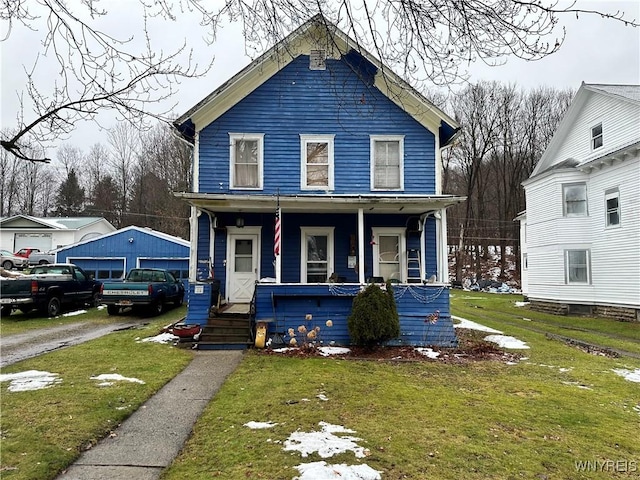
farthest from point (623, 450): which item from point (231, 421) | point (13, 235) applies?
point (13, 235)

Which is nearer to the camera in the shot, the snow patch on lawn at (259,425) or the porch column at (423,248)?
the snow patch on lawn at (259,425)

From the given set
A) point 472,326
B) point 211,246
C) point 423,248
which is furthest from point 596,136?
point 211,246

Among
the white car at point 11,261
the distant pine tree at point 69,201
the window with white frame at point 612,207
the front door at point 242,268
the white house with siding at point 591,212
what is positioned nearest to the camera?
the front door at point 242,268

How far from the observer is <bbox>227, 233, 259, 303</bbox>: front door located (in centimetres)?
1243

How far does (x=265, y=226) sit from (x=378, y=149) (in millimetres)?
4230

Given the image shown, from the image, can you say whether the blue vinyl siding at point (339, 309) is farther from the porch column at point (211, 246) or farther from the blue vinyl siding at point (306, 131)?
the blue vinyl siding at point (306, 131)

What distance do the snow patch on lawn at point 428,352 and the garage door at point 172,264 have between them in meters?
14.3

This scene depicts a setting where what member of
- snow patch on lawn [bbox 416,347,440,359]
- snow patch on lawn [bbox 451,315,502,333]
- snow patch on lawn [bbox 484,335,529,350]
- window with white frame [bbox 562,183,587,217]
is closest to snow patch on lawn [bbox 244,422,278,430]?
snow patch on lawn [bbox 416,347,440,359]

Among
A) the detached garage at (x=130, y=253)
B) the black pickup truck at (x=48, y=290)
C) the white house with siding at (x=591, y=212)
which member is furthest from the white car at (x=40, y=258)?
the white house with siding at (x=591, y=212)

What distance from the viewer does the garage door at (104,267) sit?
21.0m

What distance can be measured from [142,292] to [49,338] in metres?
3.75

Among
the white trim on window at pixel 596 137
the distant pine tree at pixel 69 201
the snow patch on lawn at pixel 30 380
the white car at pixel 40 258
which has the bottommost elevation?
the snow patch on lawn at pixel 30 380

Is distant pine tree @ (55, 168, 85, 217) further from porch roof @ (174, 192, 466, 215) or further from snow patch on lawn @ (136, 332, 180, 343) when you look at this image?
porch roof @ (174, 192, 466, 215)

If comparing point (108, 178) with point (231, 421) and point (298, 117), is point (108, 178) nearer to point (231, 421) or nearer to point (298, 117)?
point (298, 117)
